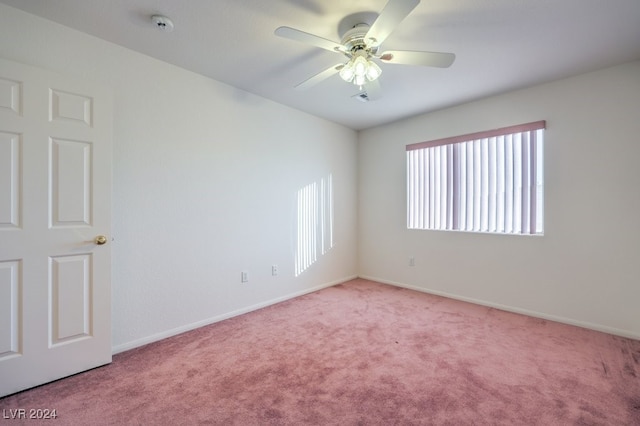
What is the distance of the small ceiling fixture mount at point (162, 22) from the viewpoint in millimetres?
1884

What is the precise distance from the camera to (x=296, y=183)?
367cm

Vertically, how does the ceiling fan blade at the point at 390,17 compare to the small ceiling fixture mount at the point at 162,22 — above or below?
below

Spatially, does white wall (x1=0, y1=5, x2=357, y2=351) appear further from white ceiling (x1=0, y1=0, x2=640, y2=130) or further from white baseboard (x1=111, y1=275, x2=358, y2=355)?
white ceiling (x1=0, y1=0, x2=640, y2=130)

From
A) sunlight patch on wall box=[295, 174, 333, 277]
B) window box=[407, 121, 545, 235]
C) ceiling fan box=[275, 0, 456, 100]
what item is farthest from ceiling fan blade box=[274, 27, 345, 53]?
window box=[407, 121, 545, 235]

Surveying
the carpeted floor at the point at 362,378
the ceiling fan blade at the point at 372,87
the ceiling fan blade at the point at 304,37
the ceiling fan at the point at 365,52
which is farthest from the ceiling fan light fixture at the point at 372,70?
the carpeted floor at the point at 362,378

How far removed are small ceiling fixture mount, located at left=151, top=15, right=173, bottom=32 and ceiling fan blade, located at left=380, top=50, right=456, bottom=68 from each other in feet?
4.97

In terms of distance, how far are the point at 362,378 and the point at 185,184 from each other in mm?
2241

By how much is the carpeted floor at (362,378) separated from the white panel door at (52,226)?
23cm

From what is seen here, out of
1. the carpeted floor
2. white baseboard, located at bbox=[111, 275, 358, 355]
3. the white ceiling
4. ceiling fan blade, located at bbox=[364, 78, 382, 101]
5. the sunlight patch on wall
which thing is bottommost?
the carpeted floor

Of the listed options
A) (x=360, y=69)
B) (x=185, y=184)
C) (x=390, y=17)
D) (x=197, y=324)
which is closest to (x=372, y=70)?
(x=360, y=69)

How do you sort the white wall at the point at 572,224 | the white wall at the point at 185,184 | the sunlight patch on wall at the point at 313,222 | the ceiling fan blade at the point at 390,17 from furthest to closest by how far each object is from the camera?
the sunlight patch on wall at the point at 313,222 < the white wall at the point at 572,224 < the white wall at the point at 185,184 < the ceiling fan blade at the point at 390,17

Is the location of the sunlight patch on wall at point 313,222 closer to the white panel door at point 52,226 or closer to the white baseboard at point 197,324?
the white baseboard at point 197,324

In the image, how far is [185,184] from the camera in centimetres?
263

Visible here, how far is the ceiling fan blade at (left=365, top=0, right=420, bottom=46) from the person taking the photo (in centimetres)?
138
